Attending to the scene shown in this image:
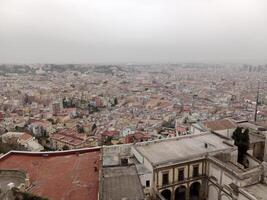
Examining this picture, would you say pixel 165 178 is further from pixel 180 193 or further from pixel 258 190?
pixel 258 190

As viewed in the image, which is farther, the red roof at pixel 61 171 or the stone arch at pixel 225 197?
the stone arch at pixel 225 197

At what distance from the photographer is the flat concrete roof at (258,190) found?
15778 mm

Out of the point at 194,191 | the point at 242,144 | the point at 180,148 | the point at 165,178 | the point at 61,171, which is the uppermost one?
the point at 180,148

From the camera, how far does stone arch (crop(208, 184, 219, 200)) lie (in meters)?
18.8

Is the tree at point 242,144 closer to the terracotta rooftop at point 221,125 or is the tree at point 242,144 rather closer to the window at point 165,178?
the terracotta rooftop at point 221,125

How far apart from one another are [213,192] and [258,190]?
331cm

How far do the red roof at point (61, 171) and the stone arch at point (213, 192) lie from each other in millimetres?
7578

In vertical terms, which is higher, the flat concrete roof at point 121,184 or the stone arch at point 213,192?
the flat concrete roof at point 121,184

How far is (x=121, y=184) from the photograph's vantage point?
1455 cm

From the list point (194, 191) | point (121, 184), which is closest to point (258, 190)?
point (194, 191)

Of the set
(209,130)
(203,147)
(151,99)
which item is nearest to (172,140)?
(203,147)

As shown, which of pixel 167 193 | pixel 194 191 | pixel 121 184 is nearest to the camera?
pixel 121 184

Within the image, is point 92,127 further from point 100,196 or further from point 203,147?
point 100,196

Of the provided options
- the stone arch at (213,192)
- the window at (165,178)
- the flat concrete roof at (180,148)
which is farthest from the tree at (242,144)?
the window at (165,178)
